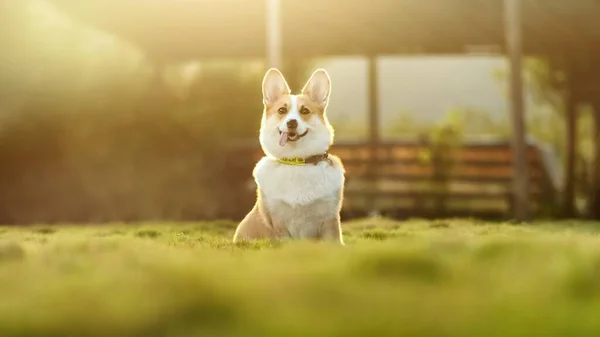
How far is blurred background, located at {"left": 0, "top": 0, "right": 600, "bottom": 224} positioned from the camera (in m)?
14.0

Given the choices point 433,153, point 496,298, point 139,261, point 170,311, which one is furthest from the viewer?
point 433,153

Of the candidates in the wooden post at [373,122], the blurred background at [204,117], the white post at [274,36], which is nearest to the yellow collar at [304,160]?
the white post at [274,36]

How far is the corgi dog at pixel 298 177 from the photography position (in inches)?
215

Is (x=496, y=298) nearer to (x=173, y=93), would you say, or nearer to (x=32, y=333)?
(x=32, y=333)

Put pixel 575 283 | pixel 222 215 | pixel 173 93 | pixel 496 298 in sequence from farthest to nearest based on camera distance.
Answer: pixel 173 93, pixel 222 215, pixel 575 283, pixel 496 298

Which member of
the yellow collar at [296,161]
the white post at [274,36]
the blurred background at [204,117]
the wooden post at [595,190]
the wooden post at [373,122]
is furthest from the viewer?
the wooden post at [373,122]

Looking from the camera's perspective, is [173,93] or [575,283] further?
[173,93]

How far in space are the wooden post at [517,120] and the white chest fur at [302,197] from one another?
6991 millimetres

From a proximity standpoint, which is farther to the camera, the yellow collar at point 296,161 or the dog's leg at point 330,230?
the yellow collar at point 296,161

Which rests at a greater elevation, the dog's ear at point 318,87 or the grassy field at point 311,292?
the dog's ear at point 318,87

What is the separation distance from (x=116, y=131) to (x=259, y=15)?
120 inches

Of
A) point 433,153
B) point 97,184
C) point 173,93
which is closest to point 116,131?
point 97,184

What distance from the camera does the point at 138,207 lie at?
1449cm

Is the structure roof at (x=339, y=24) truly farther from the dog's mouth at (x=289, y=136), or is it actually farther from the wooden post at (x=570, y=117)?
the dog's mouth at (x=289, y=136)
